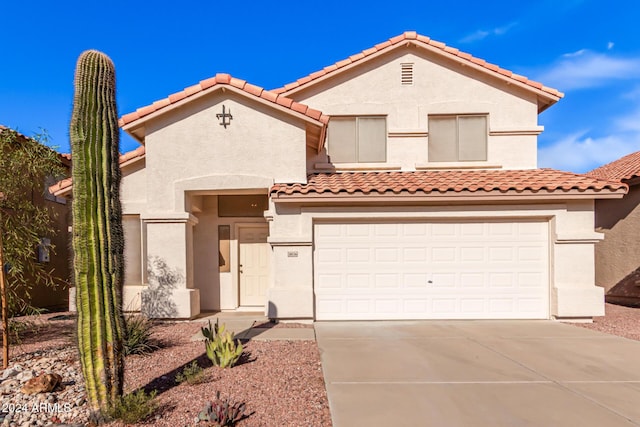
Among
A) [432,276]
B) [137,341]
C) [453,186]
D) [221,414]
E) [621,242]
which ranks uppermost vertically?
[453,186]

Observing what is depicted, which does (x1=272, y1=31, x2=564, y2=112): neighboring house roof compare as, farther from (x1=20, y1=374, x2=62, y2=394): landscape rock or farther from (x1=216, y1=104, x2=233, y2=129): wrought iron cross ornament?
(x1=20, y1=374, x2=62, y2=394): landscape rock

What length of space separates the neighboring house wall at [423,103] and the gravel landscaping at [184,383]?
18.5 ft

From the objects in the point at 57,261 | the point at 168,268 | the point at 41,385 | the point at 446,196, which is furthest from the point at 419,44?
the point at 57,261

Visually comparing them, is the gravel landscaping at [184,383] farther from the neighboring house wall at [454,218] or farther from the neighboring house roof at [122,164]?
the neighboring house roof at [122,164]

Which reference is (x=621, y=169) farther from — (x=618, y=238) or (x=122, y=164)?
(x=122, y=164)

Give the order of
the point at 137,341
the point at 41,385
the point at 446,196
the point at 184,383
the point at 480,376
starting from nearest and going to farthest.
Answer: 1. the point at 41,385
2. the point at 184,383
3. the point at 480,376
4. the point at 137,341
5. the point at 446,196

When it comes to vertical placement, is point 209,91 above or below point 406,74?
below

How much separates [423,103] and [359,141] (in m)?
2.16

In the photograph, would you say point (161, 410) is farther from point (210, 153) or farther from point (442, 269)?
point (442, 269)

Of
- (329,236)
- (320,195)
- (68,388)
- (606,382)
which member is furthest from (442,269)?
(68,388)

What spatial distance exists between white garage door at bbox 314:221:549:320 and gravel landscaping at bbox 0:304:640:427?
2018 millimetres

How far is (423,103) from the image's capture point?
36.7ft

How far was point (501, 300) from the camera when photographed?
29.3ft

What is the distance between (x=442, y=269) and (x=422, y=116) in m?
4.64
